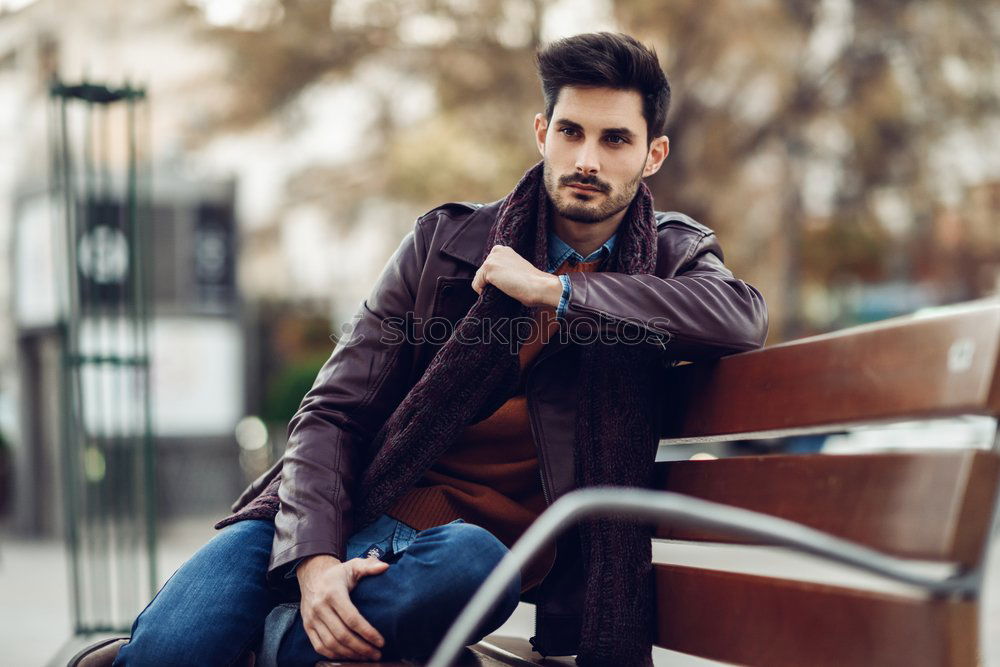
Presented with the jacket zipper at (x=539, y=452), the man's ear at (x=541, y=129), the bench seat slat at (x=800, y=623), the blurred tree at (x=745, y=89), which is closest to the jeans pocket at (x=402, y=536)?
the jacket zipper at (x=539, y=452)

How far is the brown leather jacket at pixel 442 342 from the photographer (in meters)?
2.54

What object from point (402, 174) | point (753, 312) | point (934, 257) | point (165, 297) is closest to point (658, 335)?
point (753, 312)

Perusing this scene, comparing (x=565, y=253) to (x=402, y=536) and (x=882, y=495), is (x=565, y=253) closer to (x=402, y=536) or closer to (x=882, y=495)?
(x=402, y=536)

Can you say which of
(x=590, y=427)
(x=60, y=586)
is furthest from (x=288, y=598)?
(x=60, y=586)

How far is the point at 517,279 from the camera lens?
2580mm

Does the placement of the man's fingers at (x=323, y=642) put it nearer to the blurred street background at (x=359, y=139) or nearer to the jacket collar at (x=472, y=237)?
the jacket collar at (x=472, y=237)

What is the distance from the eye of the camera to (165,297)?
40.7 feet

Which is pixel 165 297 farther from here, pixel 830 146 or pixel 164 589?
pixel 164 589

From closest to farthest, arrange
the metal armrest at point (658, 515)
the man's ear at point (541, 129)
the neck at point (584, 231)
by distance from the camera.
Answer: the metal armrest at point (658, 515) → the neck at point (584, 231) → the man's ear at point (541, 129)

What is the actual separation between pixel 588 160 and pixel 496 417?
0.66 meters

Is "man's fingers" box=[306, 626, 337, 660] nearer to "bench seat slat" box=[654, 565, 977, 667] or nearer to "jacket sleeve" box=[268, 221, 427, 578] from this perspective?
"jacket sleeve" box=[268, 221, 427, 578]

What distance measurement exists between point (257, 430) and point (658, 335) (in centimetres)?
1217

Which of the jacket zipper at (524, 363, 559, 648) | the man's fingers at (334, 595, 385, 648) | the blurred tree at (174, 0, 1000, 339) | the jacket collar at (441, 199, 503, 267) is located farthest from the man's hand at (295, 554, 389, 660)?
the blurred tree at (174, 0, 1000, 339)

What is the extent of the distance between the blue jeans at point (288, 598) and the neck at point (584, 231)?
0.84m
